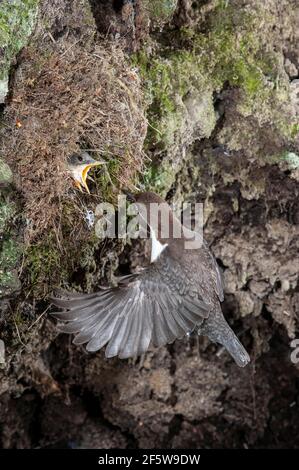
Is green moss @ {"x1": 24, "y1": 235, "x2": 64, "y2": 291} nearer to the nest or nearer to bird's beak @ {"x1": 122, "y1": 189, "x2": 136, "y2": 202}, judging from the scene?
the nest

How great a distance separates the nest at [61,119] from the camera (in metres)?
3.08

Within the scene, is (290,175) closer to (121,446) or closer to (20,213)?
(20,213)

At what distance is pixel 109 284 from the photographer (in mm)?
4023

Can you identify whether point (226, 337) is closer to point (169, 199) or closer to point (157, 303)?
point (157, 303)

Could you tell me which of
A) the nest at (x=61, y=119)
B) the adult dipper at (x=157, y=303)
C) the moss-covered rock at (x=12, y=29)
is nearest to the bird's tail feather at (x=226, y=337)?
the adult dipper at (x=157, y=303)

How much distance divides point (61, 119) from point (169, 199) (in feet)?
3.67

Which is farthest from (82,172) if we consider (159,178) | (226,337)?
(226,337)

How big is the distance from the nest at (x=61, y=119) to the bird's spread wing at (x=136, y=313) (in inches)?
20.8

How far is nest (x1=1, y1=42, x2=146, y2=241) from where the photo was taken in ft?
10.1

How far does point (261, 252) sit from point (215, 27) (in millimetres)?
1519

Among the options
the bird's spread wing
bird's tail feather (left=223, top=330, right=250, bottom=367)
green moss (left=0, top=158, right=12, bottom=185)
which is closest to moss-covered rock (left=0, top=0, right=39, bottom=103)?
green moss (left=0, top=158, right=12, bottom=185)

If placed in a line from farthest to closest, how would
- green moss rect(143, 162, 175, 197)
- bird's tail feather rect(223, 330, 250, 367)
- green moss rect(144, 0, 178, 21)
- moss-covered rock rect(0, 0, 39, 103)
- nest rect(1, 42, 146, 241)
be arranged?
green moss rect(143, 162, 175, 197)
green moss rect(144, 0, 178, 21)
bird's tail feather rect(223, 330, 250, 367)
nest rect(1, 42, 146, 241)
moss-covered rock rect(0, 0, 39, 103)

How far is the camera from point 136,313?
126 inches

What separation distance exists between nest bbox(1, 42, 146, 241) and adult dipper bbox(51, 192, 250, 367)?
40 cm
